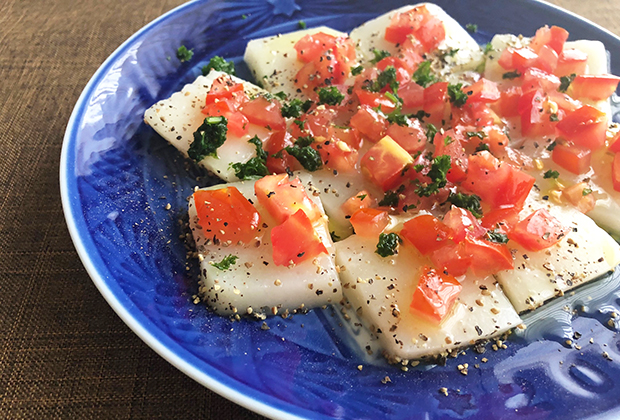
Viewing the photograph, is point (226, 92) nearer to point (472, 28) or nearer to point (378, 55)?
point (378, 55)

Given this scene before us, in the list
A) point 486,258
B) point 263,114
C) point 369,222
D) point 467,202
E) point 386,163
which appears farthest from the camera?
point 263,114

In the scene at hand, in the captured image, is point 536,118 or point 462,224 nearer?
point 462,224

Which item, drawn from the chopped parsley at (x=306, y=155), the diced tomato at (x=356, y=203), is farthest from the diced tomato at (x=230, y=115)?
the diced tomato at (x=356, y=203)

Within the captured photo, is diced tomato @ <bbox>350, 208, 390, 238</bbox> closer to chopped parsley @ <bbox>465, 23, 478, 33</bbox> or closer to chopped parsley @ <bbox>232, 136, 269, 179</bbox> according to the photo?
chopped parsley @ <bbox>232, 136, 269, 179</bbox>

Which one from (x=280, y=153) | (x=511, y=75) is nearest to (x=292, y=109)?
(x=280, y=153)

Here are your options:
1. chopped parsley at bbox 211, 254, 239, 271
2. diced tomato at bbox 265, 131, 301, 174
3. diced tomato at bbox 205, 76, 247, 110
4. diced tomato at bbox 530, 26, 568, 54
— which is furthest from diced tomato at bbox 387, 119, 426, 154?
diced tomato at bbox 530, 26, 568, 54
